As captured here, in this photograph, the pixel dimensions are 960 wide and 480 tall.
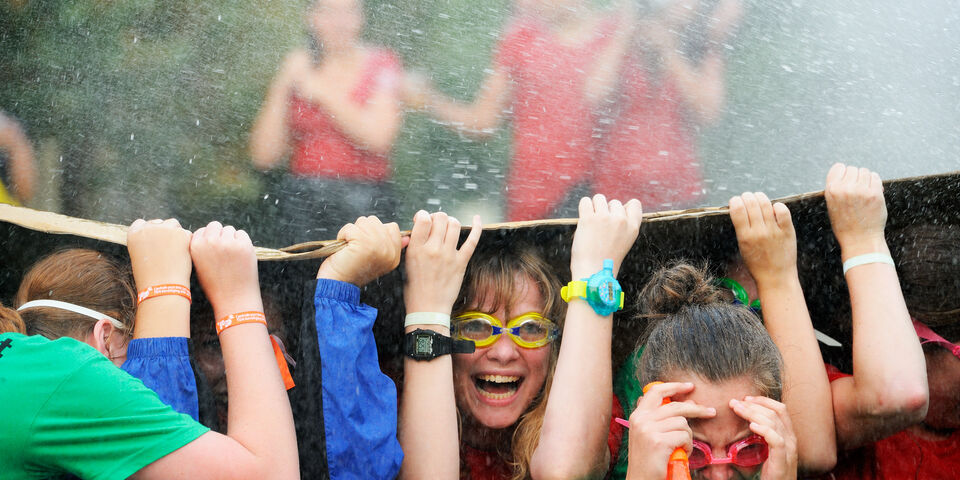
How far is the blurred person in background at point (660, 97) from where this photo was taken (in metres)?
3.16

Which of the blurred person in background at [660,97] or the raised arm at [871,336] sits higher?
the blurred person in background at [660,97]

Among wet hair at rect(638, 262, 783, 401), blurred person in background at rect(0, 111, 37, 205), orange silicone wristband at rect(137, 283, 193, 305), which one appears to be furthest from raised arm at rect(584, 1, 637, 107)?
blurred person in background at rect(0, 111, 37, 205)

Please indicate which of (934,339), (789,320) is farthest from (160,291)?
(934,339)

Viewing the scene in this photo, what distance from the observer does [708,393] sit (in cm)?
156

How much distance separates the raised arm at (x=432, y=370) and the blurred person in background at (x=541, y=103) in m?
1.30

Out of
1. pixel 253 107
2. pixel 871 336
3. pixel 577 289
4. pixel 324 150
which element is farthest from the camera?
pixel 253 107

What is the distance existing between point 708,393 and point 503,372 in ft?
1.91

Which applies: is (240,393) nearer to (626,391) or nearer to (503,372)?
(503,372)

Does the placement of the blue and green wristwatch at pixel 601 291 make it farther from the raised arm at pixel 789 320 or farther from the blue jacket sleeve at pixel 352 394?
the blue jacket sleeve at pixel 352 394

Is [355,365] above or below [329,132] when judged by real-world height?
below

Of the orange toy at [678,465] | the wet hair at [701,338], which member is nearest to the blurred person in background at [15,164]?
the wet hair at [701,338]

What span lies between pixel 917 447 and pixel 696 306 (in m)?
0.70

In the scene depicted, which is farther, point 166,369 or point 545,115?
point 545,115

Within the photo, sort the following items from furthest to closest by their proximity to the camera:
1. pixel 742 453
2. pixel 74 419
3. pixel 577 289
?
pixel 577 289, pixel 742 453, pixel 74 419
